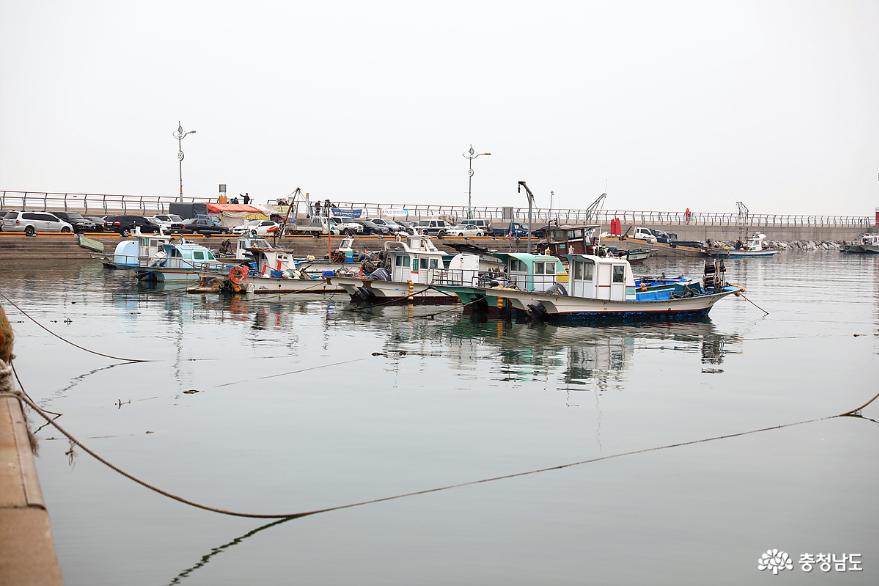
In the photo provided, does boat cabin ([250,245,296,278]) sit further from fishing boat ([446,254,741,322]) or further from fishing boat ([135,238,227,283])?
fishing boat ([446,254,741,322])

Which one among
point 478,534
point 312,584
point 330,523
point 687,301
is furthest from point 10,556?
point 687,301

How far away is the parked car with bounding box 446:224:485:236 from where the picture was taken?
92.1m

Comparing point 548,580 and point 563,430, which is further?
point 563,430

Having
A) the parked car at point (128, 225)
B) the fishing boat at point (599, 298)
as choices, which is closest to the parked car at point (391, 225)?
the parked car at point (128, 225)

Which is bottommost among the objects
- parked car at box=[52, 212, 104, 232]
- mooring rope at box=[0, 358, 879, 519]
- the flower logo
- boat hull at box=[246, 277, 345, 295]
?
the flower logo

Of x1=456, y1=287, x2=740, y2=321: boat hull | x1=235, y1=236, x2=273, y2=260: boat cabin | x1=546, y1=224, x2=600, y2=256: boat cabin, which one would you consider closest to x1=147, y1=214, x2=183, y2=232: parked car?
x1=235, y1=236, x2=273, y2=260: boat cabin

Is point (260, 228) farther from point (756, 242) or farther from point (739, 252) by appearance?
point (756, 242)

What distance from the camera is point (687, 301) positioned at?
40656mm

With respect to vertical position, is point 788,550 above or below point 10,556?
below

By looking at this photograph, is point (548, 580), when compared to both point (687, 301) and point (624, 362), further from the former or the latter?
point (687, 301)

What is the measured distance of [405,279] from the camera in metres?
45.9

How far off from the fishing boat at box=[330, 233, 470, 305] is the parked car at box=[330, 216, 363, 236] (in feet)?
120

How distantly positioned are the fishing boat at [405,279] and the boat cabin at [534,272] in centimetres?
385

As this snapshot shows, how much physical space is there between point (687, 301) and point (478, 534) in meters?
29.6
